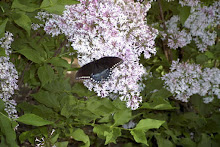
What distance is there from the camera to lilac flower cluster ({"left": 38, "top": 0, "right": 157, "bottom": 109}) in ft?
5.10

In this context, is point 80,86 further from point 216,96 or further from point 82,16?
point 216,96

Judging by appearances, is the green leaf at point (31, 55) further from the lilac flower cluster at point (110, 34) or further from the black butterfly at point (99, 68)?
the black butterfly at point (99, 68)

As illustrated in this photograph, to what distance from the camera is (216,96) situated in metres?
2.91

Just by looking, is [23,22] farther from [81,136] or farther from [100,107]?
[81,136]

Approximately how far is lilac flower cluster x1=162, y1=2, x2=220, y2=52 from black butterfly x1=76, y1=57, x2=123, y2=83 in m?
1.26

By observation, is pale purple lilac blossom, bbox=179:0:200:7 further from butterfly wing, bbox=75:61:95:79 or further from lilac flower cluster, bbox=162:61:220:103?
butterfly wing, bbox=75:61:95:79

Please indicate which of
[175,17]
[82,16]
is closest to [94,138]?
[175,17]

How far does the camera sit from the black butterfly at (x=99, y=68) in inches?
58.9

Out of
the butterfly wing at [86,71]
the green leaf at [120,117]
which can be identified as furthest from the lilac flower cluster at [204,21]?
the butterfly wing at [86,71]

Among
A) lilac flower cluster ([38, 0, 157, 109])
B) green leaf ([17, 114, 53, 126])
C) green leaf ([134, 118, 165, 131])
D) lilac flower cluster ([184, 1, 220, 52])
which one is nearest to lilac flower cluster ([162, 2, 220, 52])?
lilac flower cluster ([184, 1, 220, 52])

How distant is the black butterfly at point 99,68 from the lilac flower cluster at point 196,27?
1259 millimetres

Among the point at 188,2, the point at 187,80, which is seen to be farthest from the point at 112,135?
the point at 188,2

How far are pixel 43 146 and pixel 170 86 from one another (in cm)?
117

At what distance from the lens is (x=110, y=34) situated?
1537 millimetres
